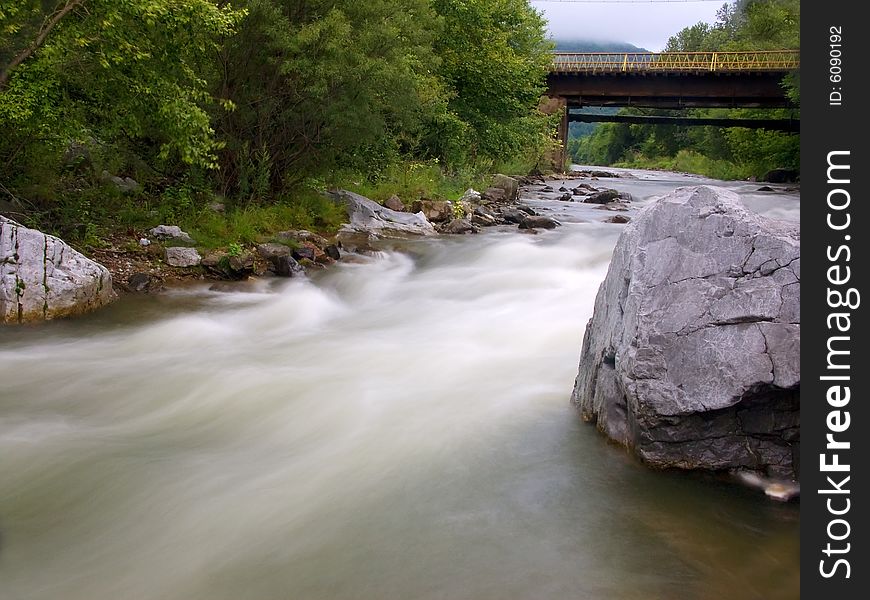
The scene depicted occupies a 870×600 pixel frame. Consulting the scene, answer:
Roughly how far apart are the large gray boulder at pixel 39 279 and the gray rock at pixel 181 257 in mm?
1971

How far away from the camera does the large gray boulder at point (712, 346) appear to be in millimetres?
4527

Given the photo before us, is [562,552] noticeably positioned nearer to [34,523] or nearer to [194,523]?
[194,523]

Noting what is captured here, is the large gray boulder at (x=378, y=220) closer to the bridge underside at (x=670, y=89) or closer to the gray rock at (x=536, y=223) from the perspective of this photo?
the gray rock at (x=536, y=223)

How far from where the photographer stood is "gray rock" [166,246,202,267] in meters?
11.0

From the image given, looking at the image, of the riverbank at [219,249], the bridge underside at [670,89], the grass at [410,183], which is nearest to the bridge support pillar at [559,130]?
the bridge underside at [670,89]

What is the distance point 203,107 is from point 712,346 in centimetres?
1099

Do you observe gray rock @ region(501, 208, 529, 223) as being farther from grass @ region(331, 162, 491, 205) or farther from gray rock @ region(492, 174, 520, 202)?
gray rock @ region(492, 174, 520, 202)

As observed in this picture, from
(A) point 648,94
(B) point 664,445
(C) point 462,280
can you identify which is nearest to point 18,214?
(C) point 462,280

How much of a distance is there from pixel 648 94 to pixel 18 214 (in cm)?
4211

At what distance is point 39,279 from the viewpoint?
8.56m

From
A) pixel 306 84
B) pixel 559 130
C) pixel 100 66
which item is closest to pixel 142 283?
pixel 100 66

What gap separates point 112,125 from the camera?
10641mm

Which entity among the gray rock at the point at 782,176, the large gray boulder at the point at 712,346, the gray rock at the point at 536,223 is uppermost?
the gray rock at the point at 782,176

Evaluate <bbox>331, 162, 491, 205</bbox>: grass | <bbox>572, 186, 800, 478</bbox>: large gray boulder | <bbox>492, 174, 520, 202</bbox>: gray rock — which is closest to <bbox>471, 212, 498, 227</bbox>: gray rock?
<bbox>331, 162, 491, 205</bbox>: grass
